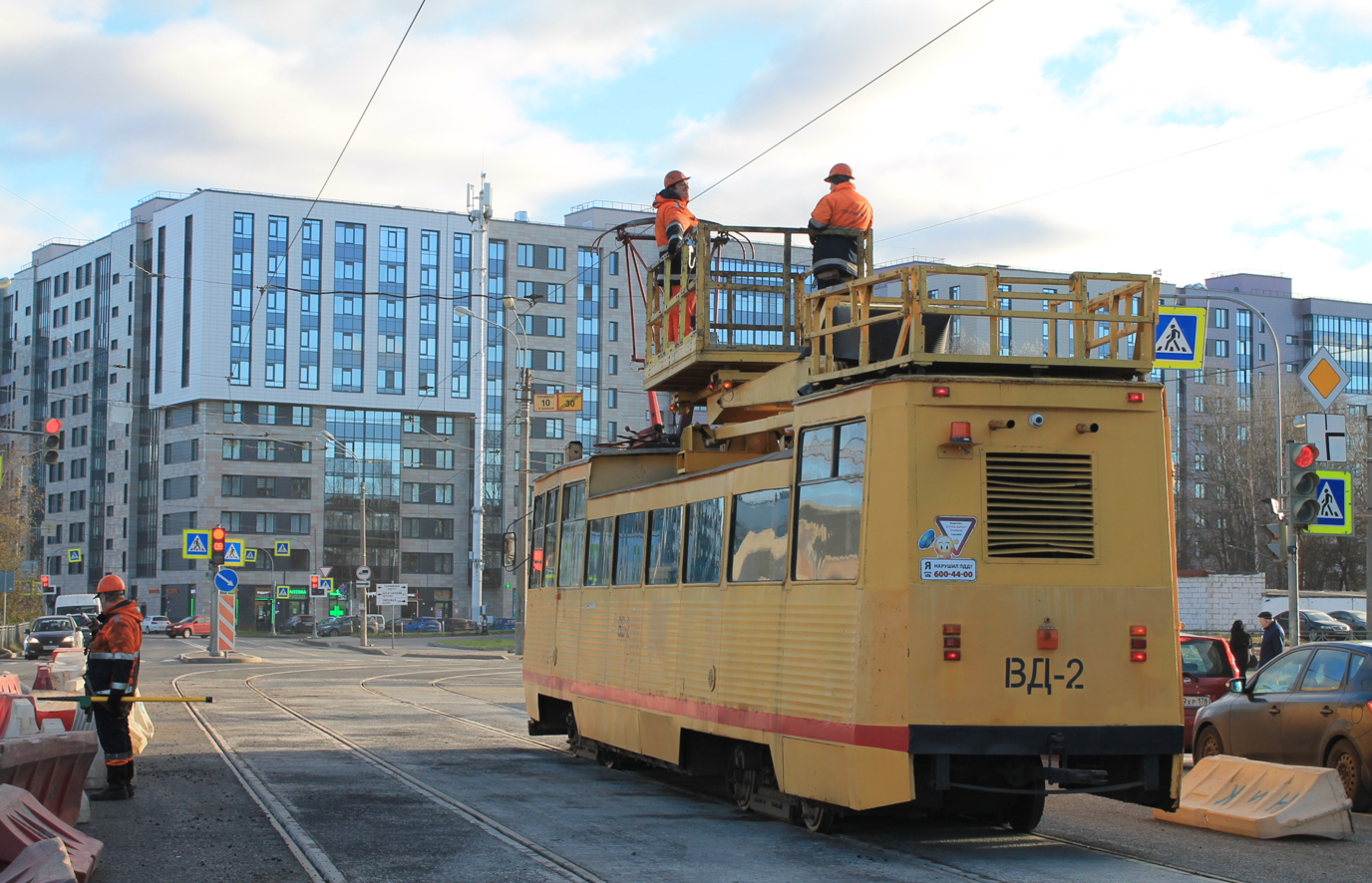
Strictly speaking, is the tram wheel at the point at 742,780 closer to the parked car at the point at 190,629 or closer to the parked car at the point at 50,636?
the parked car at the point at 50,636

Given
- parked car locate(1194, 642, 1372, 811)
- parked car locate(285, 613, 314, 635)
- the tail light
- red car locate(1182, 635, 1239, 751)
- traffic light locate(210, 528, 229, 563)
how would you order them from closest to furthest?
the tail light, parked car locate(1194, 642, 1372, 811), red car locate(1182, 635, 1239, 751), traffic light locate(210, 528, 229, 563), parked car locate(285, 613, 314, 635)

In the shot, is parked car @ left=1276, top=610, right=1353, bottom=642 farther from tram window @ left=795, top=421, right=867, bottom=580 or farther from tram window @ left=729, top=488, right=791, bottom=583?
tram window @ left=795, top=421, right=867, bottom=580

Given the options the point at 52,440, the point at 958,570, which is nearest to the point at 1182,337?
the point at 958,570

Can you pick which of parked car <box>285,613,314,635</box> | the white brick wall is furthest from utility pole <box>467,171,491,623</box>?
the white brick wall

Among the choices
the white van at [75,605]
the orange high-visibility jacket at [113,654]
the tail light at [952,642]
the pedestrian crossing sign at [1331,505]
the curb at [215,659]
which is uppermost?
the pedestrian crossing sign at [1331,505]

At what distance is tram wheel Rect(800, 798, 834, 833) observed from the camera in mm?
9453

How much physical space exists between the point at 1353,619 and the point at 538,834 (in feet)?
161

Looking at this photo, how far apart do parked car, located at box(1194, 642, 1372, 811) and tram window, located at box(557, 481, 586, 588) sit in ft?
20.3

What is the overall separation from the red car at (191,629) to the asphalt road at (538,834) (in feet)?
218

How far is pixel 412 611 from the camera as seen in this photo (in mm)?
98812

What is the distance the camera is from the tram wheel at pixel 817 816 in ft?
31.0

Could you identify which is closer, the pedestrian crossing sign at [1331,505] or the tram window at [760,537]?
the tram window at [760,537]

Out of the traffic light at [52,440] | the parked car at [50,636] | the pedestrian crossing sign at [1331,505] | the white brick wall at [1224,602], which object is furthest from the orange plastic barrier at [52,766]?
the white brick wall at [1224,602]

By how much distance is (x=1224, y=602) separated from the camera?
5141 centimetres
